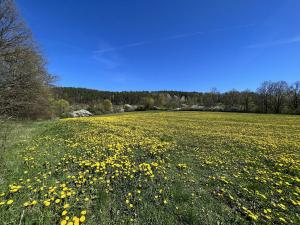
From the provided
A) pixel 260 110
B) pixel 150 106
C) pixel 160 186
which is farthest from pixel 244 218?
pixel 150 106

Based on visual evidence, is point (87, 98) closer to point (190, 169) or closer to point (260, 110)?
point (260, 110)

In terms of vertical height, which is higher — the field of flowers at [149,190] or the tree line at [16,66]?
the tree line at [16,66]

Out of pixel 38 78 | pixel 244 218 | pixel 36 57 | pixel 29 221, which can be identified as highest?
pixel 36 57

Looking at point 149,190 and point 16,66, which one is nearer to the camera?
point 149,190

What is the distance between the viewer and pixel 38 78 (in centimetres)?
1656

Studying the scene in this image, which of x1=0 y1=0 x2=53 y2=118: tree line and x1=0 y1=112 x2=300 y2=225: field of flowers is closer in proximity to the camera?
x1=0 y1=112 x2=300 y2=225: field of flowers

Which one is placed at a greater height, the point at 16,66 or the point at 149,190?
the point at 16,66

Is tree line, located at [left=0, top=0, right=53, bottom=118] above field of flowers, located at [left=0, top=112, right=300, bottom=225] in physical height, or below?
above

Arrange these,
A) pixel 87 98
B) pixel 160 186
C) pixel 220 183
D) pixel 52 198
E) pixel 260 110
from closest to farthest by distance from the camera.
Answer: pixel 52 198, pixel 160 186, pixel 220 183, pixel 260 110, pixel 87 98

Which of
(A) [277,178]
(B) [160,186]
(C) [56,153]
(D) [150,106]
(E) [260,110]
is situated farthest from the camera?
(D) [150,106]

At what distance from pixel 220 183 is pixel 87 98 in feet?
474

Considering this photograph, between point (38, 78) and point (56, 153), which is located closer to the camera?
point (56, 153)

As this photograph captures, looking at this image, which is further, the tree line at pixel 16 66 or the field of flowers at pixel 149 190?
the tree line at pixel 16 66

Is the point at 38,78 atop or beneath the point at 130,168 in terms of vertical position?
atop
